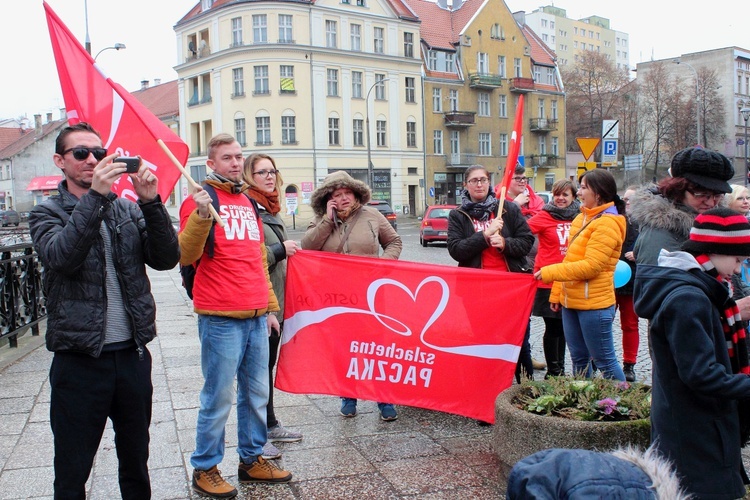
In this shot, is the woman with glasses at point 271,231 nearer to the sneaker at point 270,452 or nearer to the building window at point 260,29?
the sneaker at point 270,452

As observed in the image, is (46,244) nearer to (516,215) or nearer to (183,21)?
(516,215)

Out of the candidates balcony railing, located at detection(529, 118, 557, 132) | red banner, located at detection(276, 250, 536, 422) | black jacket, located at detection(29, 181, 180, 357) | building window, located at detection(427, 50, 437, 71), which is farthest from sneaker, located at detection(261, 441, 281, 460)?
balcony railing, located at detection(529, 118, 557, 132)

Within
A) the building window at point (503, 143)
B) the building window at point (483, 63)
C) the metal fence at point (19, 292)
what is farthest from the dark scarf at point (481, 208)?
the building window at point (503, 143)

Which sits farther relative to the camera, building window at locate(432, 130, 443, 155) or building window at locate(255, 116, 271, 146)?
building window at locate(432, 130, 443, 155)

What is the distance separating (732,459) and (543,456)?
154cm

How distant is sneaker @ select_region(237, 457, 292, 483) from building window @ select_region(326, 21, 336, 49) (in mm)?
50859

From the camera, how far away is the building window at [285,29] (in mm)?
50781

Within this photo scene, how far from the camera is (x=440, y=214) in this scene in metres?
27.0

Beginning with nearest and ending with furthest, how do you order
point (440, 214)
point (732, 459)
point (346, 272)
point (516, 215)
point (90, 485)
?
point (732, 459), point (90, 485), point (346, 272), point (516, 215), point (440, 214)

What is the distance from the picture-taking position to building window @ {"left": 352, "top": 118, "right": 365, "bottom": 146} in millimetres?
54031

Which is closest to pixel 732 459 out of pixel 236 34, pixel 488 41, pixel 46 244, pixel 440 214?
pixel 46 244

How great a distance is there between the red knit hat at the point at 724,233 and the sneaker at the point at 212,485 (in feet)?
9.10

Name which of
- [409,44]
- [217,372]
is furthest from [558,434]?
[409,44]

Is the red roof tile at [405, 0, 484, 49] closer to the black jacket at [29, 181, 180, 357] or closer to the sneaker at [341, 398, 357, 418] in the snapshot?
the sneaker at [341, 398, 357, 418]
